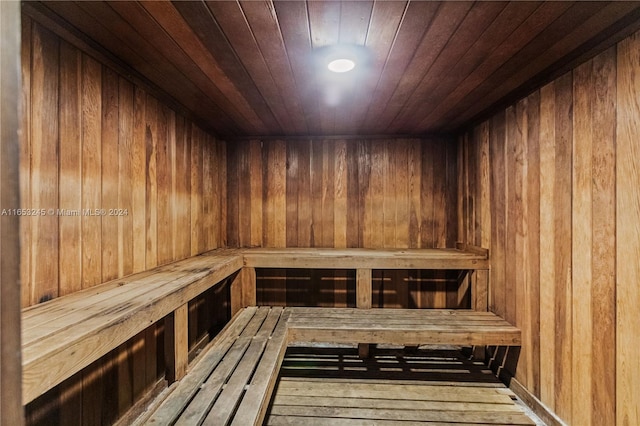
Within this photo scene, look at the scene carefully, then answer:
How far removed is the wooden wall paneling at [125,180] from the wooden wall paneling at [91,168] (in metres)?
0.13

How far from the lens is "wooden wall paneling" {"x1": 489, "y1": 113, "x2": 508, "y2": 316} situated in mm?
2176

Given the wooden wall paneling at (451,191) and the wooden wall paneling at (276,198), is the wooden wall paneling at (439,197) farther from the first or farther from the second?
the wooden wall paneling at (276,198)

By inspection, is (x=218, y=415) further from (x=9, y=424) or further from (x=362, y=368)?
(x=362, y=368)

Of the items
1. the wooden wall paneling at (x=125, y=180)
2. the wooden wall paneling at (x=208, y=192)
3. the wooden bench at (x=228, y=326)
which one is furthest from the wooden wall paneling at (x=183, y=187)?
the wooden wall paneling at (x=125, y=180)

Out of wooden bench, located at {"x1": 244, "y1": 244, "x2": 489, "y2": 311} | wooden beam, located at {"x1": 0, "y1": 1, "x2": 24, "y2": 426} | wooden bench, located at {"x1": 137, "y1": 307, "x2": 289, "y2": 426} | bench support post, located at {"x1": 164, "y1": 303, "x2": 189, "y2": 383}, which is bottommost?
wooden bench, located at {"x1": 137, "y1": 307, "x2": 289, "y2": 426}

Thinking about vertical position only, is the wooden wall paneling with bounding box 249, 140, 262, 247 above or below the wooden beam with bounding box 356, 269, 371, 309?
above

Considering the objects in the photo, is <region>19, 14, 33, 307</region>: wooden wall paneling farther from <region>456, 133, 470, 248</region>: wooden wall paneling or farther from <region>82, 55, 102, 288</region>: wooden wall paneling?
<region>456, 133, 470, 248</region>: wooden wall paneling

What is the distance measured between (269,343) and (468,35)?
6.33 ft

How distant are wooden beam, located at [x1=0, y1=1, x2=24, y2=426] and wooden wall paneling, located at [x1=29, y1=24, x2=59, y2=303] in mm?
984

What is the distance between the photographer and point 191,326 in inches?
93.9

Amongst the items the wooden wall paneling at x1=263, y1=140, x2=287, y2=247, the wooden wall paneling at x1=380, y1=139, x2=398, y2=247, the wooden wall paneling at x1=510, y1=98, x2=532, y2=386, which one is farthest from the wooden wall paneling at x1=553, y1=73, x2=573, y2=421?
the wooden wall paneling at x1=263, y1=140, x2=287, y2=247

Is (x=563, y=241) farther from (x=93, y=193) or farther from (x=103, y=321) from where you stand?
(x=93, y=193)

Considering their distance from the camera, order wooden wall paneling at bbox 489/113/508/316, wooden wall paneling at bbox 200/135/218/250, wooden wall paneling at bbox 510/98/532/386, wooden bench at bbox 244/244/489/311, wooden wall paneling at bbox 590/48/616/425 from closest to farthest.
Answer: wooden wall paneling at bbox 590/48/616/425
wooden wall paneling at bbox 510/98/532/386
wooden wall paneling at bbox 489/113/508/316
wooden bench at bbox 244/244/489/311
wooden wall paneling at bbox 200/135/218/250

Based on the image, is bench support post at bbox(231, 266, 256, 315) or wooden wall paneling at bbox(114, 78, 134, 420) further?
bench support post at bbox(231, 266, 256, 315)
